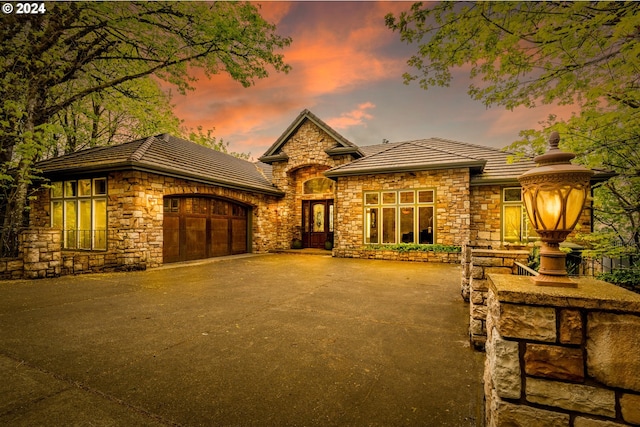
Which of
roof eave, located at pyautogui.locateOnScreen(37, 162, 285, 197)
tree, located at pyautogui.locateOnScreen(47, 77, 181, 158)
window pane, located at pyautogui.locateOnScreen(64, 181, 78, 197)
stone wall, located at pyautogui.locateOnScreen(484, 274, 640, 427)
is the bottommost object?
stone wall, located at pyautogui.locateOnScreen(484, 274, 640, 427)

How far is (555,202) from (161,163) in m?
10.8

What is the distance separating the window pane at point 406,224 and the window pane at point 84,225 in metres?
12.3

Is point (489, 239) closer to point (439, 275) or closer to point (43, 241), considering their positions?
point (439, 275)

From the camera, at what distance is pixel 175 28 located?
1003 centimetres

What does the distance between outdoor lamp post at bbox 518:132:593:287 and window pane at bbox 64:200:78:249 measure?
45.7 feet

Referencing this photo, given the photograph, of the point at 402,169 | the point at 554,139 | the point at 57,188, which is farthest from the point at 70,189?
the point at 554,139

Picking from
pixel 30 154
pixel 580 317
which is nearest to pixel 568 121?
pixel 580 317

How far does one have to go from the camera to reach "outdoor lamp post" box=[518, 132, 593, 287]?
192 centimetres

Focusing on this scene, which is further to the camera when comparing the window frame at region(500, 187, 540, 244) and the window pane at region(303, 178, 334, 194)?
the window pane at region(303, 178, 334, 194)

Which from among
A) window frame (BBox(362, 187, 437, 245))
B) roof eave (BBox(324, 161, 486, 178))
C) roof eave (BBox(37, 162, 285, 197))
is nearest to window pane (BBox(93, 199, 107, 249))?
roof eave (BBox(37, 162, 285, 197))

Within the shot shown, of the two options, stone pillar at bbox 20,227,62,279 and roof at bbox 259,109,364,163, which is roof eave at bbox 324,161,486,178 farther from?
stone pillar at bbox 20,227,62,279

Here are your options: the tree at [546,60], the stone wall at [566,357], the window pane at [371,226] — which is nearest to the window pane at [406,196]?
the window pane at [371,226]

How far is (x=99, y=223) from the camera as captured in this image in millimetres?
9992

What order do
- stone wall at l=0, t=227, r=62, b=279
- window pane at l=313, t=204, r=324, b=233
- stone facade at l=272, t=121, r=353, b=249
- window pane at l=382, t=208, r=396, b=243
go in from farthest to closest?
window pane at l=313, t=204, r=324, b=233, stone facade at l=272, t=121, r=353, b=249, window pane at l=382, t=208, r=396, b=243, stone wall at l=0, t=227, r=62, b=279
